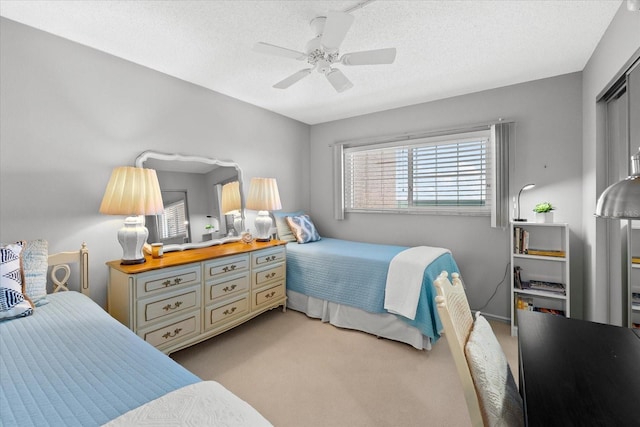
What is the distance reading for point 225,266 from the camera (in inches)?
102

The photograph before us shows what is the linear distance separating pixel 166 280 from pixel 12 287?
813 millimetres

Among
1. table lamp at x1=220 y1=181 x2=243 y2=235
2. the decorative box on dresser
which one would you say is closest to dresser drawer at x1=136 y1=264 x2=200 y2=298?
the decorative box on dresser

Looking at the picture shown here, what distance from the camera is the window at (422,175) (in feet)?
10.4

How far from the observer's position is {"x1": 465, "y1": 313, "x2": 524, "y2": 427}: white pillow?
2.74ft

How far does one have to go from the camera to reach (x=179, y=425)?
75cm

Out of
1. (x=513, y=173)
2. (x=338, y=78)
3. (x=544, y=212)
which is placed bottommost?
(x=544, y=212)

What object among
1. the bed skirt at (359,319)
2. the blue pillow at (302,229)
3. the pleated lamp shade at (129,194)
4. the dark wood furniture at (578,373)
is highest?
the pleated lamp shade at (129,194)

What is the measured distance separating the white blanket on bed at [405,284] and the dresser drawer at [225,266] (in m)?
1.40

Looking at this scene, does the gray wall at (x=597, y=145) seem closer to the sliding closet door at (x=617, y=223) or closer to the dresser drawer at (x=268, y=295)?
the sliding closet door at (x=617, y=223)

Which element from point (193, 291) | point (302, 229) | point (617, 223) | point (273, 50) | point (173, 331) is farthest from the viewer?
point (302, 229)

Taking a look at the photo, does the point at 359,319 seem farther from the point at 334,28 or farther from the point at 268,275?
the point at 334,28

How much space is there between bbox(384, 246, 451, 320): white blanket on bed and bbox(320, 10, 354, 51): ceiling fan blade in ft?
6.02

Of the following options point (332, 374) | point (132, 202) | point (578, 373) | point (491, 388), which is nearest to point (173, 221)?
point (132, 202)

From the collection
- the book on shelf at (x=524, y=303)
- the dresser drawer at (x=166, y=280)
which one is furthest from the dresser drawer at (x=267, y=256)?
the book on shelf at (x=524, y=303)
